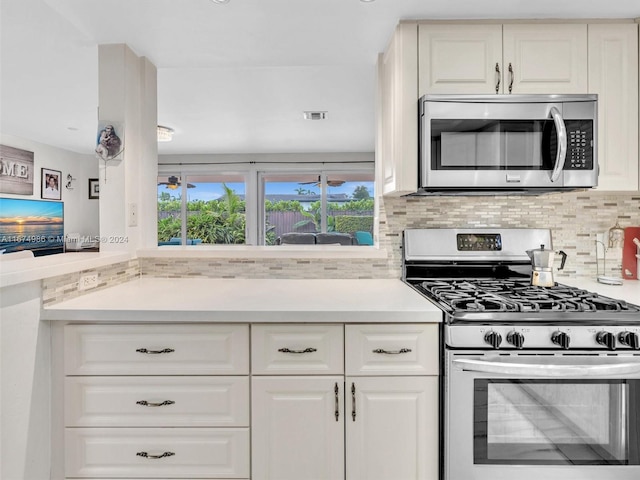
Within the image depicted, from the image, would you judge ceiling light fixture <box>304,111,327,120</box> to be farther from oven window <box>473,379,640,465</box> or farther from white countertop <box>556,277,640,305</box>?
oven window <box>473,379,640,465</box>

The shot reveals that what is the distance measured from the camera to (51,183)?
5816mm

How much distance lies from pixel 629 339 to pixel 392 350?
0.78m

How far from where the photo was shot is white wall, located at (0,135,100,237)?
548 cm

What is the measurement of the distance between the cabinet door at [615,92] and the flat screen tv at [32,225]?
17.1 feet

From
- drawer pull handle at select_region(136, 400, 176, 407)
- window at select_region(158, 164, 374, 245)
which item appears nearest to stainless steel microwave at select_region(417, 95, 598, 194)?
drawer pull handle at select_region(136, 400, 176, 407)

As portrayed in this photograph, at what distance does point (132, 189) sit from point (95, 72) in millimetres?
1224

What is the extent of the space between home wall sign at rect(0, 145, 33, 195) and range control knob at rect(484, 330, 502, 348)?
234 inches

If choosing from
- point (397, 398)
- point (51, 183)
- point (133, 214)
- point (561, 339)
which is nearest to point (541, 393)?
point (561, 339)

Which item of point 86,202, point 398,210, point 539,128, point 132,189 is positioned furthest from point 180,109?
point 86,202

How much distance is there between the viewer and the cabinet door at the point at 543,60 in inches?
68.1

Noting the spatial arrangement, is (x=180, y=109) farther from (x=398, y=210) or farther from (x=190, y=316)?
(x=190, y=316)

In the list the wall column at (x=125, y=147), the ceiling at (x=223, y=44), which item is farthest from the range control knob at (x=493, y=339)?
the wall column at (x=125, y=147)

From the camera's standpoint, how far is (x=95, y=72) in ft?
8.77

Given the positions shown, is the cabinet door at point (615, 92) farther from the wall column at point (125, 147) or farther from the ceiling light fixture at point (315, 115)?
the ceiling light fixture at point (315, 115)
